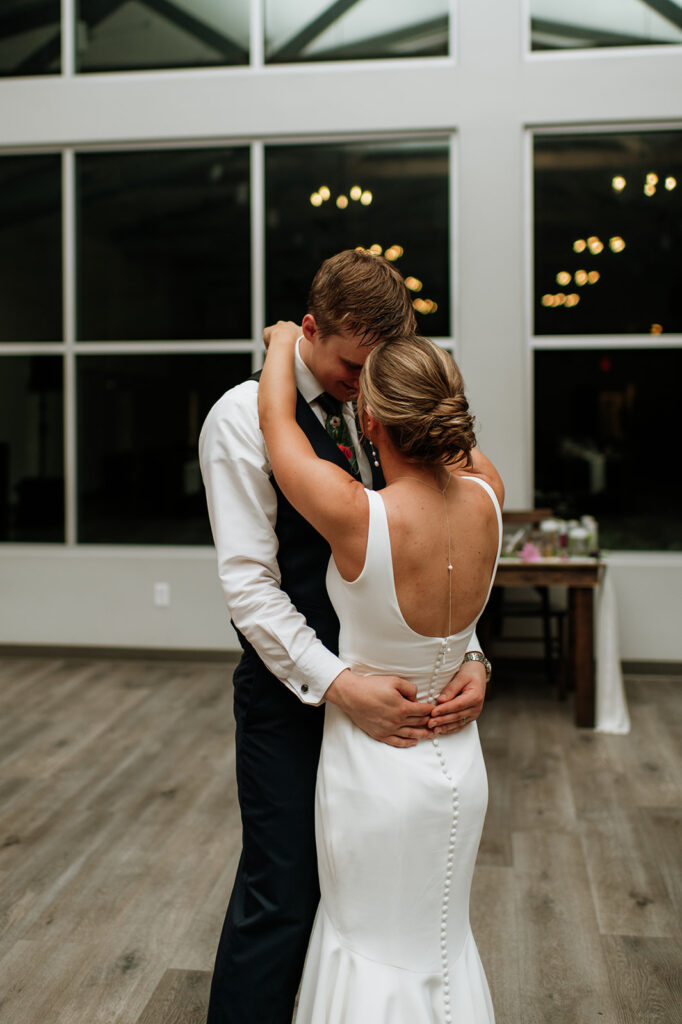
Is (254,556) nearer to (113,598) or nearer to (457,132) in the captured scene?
(113,598)

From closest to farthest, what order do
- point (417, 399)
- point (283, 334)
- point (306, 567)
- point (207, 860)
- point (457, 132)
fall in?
point (417, 399) → point (306, 567) → point (283, 334) → point (207, 860) → point (457, 132)

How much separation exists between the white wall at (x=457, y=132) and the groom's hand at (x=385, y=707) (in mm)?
4339

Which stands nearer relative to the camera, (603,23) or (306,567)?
(306,567)

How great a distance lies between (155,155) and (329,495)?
5.31 metres

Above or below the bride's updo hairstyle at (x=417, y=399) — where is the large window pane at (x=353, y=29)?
above

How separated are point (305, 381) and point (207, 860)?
200cm

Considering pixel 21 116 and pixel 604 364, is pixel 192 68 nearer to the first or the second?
pixel 21 116

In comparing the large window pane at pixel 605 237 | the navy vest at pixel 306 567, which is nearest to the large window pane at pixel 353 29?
the large window pane at pixel 605 237

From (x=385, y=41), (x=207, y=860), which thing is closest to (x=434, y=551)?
(x=207, y=860)

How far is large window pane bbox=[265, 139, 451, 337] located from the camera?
577 cm

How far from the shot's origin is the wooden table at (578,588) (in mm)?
4594

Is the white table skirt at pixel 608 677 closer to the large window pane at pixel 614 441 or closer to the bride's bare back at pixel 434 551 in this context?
the large window pane at pixel 614 441

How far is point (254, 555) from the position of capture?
1.56m

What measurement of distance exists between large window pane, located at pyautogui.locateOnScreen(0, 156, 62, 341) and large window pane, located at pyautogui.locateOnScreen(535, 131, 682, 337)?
10.4ft
